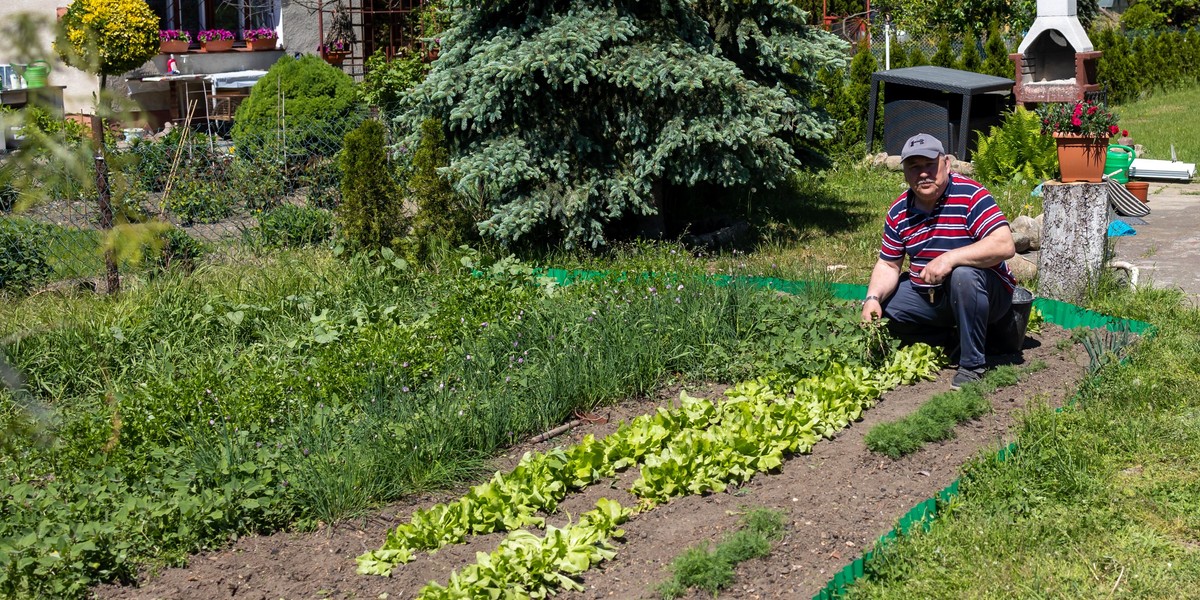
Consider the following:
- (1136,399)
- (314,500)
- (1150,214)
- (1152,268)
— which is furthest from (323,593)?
(1150,214)

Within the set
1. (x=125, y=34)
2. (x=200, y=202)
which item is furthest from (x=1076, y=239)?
(x=200, y=202)

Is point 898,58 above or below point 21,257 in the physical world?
above

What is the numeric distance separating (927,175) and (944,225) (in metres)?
0.27

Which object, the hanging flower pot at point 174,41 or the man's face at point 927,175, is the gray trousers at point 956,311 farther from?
the hanging flower pot at point 174,41

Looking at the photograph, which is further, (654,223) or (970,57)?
(970,57)

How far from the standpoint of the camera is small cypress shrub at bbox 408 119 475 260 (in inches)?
341

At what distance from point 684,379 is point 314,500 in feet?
7.09

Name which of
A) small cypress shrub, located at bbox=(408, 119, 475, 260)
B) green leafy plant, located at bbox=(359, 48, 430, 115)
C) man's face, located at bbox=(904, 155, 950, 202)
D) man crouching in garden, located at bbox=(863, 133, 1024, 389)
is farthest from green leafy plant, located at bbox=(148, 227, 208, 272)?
man's face, located at bbox=(904, 155, 950, 202)

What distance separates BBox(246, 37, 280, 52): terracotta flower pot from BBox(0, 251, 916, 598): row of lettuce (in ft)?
Answer: 37.8

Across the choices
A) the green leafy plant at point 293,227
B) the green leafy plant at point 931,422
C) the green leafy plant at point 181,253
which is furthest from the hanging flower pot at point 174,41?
the green leafy plant at point 931,422

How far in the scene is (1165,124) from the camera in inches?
663

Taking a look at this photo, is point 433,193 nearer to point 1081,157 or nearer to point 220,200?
point 220,200

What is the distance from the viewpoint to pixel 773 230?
959 centimetres

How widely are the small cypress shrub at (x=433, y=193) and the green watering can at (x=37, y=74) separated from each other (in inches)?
294
